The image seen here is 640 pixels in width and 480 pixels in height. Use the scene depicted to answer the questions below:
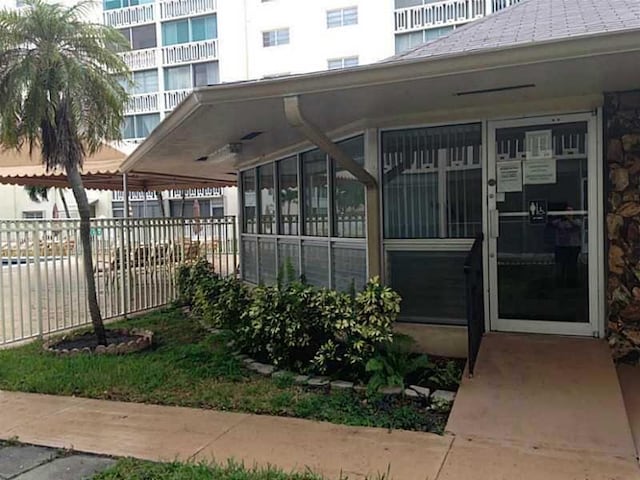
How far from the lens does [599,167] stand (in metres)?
4.89

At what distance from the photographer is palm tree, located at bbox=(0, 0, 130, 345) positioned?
5.66 m

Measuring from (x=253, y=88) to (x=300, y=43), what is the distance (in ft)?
63.5

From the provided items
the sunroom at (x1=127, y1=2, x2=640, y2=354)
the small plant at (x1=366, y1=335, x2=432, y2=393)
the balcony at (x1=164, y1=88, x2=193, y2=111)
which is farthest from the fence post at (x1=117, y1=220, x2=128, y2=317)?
the balcony at (x1=164, y1=88, x2=193, y2=111)

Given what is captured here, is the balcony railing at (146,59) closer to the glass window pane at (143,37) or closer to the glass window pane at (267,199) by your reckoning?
the glass window pane at (143,37)

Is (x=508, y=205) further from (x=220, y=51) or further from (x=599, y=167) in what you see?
Result: (x=220, y=51)

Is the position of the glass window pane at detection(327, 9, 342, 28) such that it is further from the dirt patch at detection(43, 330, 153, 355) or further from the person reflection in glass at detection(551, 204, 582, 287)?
the person reflection in glass at detection(551, 204, 582, 287)

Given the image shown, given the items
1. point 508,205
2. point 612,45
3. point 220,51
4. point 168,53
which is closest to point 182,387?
point 508,205

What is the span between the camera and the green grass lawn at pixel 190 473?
312 cm

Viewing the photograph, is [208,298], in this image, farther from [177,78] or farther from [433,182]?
[177,78]

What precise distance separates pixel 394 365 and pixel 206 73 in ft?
77.7

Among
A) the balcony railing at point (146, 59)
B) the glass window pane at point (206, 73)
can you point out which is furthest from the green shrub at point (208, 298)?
the balcony railing at point (146, 59)

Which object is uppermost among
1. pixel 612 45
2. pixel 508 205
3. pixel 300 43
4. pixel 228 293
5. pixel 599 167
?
pixel 300 43

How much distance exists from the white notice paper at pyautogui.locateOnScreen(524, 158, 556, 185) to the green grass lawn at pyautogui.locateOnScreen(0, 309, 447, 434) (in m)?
2.41

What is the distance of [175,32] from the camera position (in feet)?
86.4
